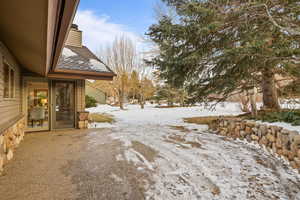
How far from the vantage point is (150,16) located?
10.2 meters

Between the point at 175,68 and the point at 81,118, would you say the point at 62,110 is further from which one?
the point at 175,68

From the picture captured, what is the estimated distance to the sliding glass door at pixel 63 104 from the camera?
589 centimetres

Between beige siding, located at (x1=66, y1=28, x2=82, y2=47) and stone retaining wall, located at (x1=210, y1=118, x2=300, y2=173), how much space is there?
7190mm

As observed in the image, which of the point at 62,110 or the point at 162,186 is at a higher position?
the point at 62,110

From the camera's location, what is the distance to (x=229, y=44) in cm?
504

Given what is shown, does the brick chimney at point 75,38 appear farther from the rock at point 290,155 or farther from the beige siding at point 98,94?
the beige siding at point 98,94

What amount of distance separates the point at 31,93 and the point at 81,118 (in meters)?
1.90

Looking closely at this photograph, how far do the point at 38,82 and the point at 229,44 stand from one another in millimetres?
6623

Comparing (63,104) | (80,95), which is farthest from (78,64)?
(63,104)

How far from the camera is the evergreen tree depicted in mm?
3900

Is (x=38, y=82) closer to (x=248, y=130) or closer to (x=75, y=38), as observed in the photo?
(x=75, y=38)

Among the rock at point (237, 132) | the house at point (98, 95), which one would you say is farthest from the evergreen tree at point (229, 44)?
the house at point (98, 95)

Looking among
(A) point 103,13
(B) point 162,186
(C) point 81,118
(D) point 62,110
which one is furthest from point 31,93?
(A) point 103,13

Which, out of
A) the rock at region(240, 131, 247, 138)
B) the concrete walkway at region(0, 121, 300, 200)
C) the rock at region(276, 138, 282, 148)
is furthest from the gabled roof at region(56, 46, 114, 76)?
the rock at region(276, 138, 282, 148)
